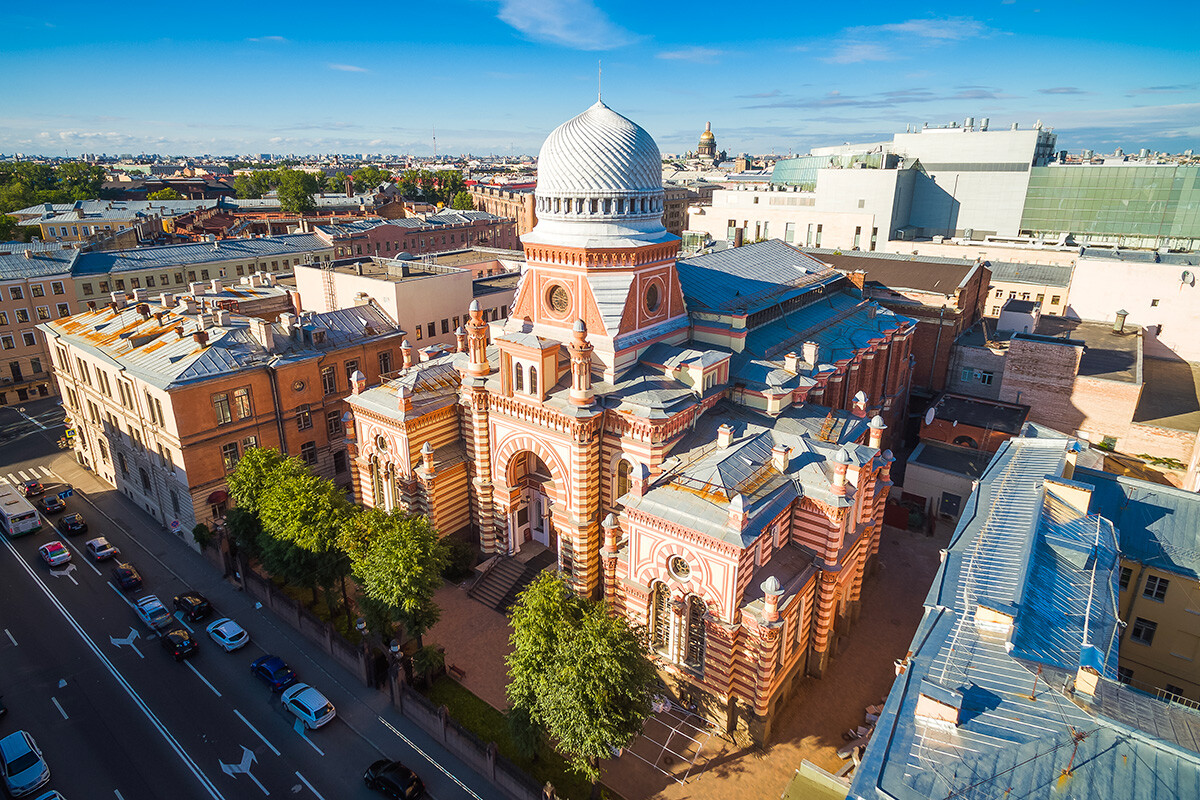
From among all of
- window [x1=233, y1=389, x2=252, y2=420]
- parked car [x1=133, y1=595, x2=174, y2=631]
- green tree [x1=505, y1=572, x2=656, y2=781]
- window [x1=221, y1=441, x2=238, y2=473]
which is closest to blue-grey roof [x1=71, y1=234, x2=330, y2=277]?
window [x1=233, y1=389, x2=252, y2=420]

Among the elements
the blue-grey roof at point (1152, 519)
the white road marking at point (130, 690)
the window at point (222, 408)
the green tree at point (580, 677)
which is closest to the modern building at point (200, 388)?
the window at point (222, 408)

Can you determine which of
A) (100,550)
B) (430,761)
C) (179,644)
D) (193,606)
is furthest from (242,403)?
(430,761)

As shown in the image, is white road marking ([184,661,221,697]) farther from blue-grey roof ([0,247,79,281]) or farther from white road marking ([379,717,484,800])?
blue-grey roof ([0,247,79,281])

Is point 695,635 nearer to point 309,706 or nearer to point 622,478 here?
point 622,478

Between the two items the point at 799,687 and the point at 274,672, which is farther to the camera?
the point at 799,687

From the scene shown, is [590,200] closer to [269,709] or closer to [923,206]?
[269,709]
